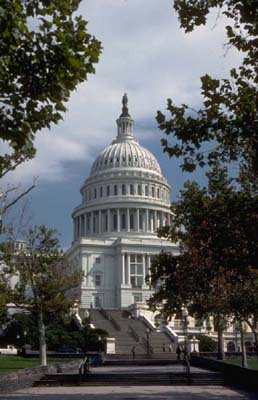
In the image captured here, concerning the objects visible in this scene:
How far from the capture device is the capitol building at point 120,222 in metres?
109

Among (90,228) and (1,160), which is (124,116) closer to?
(90,228)

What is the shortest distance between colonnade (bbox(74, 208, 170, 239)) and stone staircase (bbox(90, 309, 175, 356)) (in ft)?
102

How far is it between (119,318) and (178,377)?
53898 mm

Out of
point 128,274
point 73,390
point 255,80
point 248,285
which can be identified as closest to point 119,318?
point 128,274

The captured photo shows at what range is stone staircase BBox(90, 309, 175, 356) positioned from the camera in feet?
209

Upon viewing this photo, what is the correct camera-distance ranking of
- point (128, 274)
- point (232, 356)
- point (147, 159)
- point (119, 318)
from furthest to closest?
point (147, 159) < point (128, 274) < point (119, 318) < point (232, 356)

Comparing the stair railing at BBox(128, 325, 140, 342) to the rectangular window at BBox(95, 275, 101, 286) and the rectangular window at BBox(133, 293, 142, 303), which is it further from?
the rectangular window at BBox(95, 275, 101, 286)

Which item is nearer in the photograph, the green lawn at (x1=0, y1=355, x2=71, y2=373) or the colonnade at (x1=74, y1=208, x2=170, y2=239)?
the green lawn at (x1=0, y1=355, x2=71, y2=373)

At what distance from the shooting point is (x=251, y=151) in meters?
17.0

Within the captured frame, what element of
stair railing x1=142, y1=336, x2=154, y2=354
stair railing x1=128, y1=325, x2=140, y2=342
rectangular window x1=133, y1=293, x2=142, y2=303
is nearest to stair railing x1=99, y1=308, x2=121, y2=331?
stair railing x1=128, y1=325, x2=140, y2=342

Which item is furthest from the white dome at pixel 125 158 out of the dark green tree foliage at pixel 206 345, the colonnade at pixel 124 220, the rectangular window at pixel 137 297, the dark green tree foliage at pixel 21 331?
the dark green tree foliage at pixel 21 331

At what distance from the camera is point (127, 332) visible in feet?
239

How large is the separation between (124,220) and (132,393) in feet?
317

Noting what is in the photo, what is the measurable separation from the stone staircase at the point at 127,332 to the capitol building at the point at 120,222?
15418 mm
